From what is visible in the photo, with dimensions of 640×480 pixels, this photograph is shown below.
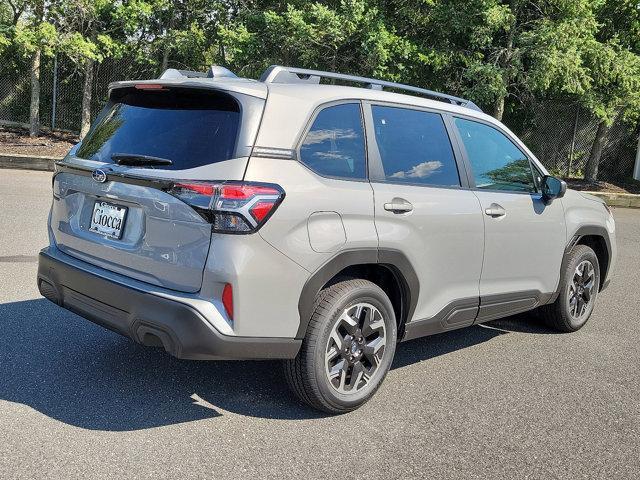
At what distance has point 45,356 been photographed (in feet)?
13.7

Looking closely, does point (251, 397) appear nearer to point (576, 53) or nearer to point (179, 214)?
point (179, 214)

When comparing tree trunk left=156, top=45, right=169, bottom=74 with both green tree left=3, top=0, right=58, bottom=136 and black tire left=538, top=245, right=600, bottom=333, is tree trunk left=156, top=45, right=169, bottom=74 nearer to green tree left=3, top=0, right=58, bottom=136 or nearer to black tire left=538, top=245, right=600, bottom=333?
green tree left=3, top=0, right=58, bottom=136

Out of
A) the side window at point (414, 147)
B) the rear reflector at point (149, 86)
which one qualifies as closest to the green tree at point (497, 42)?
the side window at point (414, 147)

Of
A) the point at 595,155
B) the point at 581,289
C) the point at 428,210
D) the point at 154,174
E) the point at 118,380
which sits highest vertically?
the point at 154,174

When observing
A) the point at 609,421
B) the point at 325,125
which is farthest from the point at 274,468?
the point at 609,421

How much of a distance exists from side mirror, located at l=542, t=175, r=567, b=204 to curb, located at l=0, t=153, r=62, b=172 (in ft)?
42.3

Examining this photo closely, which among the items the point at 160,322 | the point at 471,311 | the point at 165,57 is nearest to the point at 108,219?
the point at 160,322

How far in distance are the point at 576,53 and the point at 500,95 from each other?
1939 millimetres

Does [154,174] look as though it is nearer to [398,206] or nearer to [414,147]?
[398,206]

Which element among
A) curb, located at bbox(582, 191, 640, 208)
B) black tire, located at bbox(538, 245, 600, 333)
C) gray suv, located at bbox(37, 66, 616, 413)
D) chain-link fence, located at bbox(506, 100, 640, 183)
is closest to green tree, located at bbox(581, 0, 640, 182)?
chain-link fence, located at bbox(506, 100, 640, 183)

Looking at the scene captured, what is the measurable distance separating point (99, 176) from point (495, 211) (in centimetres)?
255

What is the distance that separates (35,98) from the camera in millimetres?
17266

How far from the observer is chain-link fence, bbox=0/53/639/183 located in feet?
61.1

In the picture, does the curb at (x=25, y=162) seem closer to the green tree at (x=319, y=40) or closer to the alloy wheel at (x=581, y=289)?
the green tree at (x=319, y=40)
